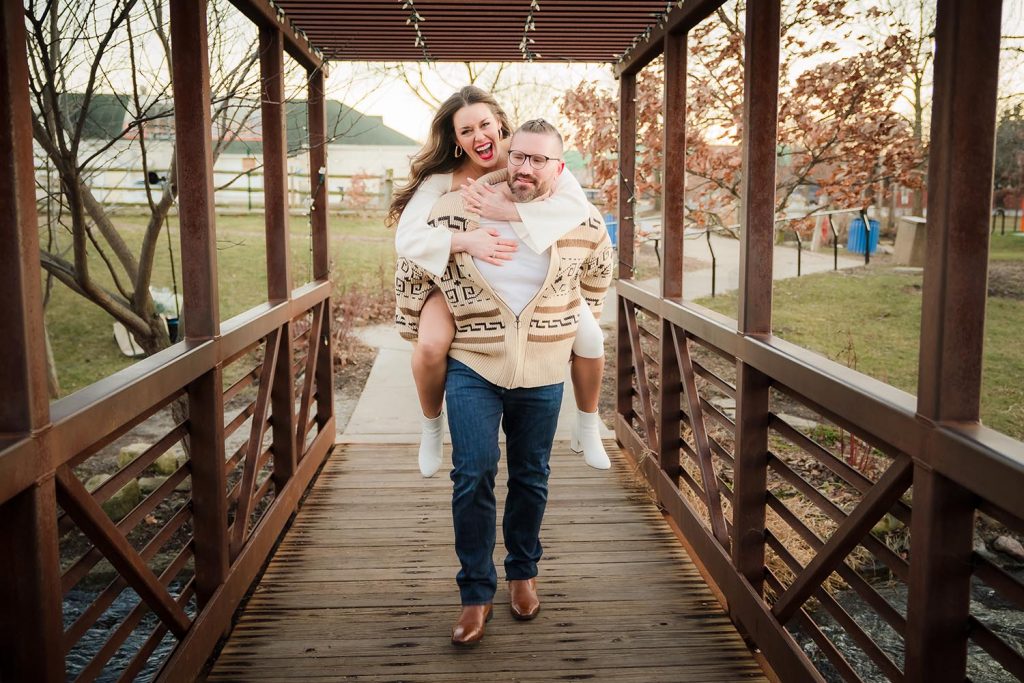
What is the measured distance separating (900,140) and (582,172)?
5.78 meters

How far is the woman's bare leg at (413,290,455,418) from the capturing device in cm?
259

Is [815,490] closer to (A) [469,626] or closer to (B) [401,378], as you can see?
(A) [469,626]

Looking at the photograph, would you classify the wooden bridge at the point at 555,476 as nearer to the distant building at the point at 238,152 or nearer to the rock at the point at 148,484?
the rock at the point at 148,484

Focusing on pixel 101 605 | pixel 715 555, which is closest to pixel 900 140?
pixel 715 555

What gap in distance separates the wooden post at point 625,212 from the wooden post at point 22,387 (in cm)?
366

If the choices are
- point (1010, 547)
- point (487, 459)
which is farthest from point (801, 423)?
point (487, 459)

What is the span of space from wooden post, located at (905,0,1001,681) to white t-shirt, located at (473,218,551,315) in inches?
42.6

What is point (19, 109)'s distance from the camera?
160cm

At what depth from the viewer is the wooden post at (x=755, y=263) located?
9.05 feet

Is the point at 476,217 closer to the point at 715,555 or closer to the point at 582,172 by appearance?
the point at 715,555

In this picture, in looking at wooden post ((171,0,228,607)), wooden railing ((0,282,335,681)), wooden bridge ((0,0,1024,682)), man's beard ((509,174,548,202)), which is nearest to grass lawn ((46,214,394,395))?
wooden railing ((0,282,335,681))

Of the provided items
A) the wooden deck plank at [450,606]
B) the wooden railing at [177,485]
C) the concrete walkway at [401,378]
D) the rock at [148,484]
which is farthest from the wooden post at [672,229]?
the rock at [148,484]

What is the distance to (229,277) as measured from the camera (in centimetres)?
1204

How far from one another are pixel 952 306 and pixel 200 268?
2.09 meters
